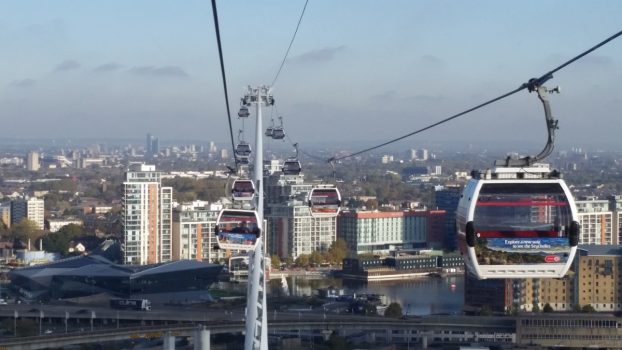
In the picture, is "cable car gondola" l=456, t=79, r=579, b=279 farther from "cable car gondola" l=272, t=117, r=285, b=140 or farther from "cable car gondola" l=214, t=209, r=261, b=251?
"cable car gondola" l=272, t=117, r=285, b=140

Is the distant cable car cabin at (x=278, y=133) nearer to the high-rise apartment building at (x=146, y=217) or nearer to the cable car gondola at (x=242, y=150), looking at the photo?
the cable car gondola at (x=242, y=150)

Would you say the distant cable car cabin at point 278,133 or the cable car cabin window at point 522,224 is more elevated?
the distant cable car cabin at point 278,133

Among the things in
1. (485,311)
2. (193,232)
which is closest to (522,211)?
(485,311)

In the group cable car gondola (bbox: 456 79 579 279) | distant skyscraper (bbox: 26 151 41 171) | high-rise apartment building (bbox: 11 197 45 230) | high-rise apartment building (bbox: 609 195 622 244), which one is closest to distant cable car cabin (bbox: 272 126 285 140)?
cable car gondola (bbox: 456 79 579 279)

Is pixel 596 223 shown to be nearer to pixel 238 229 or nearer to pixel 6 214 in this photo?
pixel 6 214

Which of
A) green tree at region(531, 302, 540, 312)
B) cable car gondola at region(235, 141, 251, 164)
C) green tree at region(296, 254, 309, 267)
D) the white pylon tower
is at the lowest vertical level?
green tree at region(531, 302, 540, 312)

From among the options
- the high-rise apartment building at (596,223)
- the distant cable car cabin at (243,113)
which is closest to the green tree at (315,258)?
the high-rise apartment building at (596,223)
